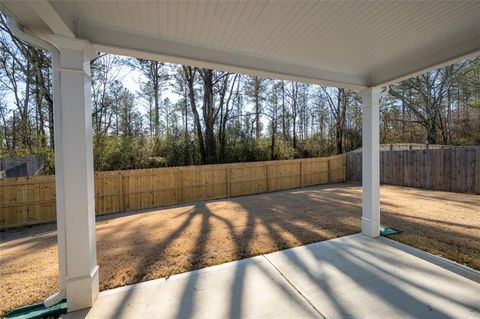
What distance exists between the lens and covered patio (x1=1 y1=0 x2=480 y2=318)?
201cm

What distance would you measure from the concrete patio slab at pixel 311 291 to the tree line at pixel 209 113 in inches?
293

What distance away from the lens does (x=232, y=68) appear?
9.66ft

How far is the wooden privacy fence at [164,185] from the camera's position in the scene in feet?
20.0

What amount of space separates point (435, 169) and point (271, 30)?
9.50 m

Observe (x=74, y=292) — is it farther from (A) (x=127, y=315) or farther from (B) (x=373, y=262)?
(B) (x=373, y=262)

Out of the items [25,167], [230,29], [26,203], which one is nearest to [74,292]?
[230,29]

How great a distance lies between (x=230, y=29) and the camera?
2336 mm

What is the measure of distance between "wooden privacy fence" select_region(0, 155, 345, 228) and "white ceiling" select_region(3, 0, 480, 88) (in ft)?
19.0

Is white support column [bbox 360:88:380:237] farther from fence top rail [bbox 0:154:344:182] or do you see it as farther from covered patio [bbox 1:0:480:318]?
fence top rail [bbox 0:154:344:182]

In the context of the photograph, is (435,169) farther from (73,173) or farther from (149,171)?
(73,173)

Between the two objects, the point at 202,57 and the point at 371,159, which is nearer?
the point at 202,57

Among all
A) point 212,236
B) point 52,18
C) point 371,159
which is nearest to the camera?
point 52,18

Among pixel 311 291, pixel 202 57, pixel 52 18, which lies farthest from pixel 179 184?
pixel 52 18

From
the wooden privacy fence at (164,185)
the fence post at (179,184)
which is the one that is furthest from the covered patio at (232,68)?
the fence post at (179,184)
